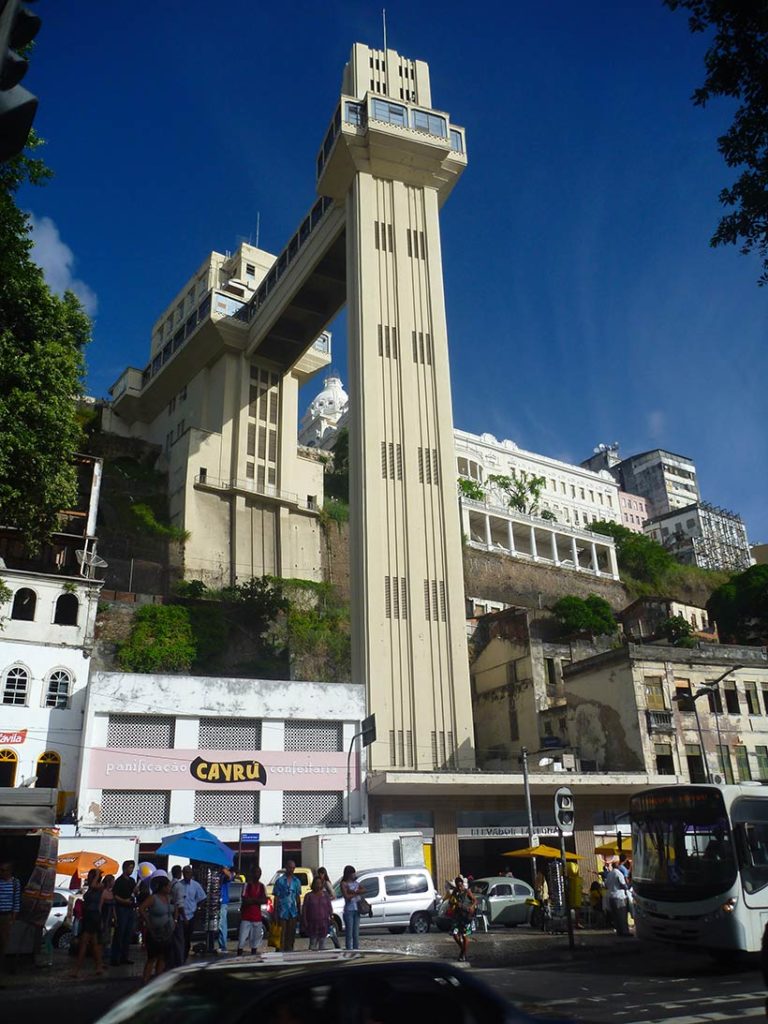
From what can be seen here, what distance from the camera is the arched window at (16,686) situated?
3019 cm

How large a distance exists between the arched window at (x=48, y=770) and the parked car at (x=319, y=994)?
26.8 meters

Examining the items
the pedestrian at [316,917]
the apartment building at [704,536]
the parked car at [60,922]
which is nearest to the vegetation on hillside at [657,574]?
the apartment building at [704,536]

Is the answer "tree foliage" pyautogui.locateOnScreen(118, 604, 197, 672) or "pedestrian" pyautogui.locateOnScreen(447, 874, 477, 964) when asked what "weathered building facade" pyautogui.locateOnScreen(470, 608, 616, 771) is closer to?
"tree foliage" pyautogui.locateOnScreen(118, 604, 197, 672)

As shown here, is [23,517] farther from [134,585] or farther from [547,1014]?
[134,585]

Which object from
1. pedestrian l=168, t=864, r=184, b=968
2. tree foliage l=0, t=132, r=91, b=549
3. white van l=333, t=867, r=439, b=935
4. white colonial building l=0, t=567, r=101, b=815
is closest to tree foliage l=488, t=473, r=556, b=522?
white colonial building l=0, t=567, r=101, b=815

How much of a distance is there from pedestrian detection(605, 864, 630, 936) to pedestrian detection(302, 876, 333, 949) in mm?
9069

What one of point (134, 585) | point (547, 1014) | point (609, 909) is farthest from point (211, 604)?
point (547, 1014)

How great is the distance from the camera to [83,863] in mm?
23219

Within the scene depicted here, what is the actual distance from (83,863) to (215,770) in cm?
629

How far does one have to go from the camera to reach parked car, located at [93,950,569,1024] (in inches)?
157

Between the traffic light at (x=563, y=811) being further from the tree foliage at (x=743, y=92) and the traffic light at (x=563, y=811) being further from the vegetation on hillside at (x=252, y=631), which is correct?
the vegetation on hillside at (x=252, y=631)

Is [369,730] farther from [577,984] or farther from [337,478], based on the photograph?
[337,478]

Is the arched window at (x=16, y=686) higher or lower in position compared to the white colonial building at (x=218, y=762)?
higher

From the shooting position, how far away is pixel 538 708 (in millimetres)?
42344
